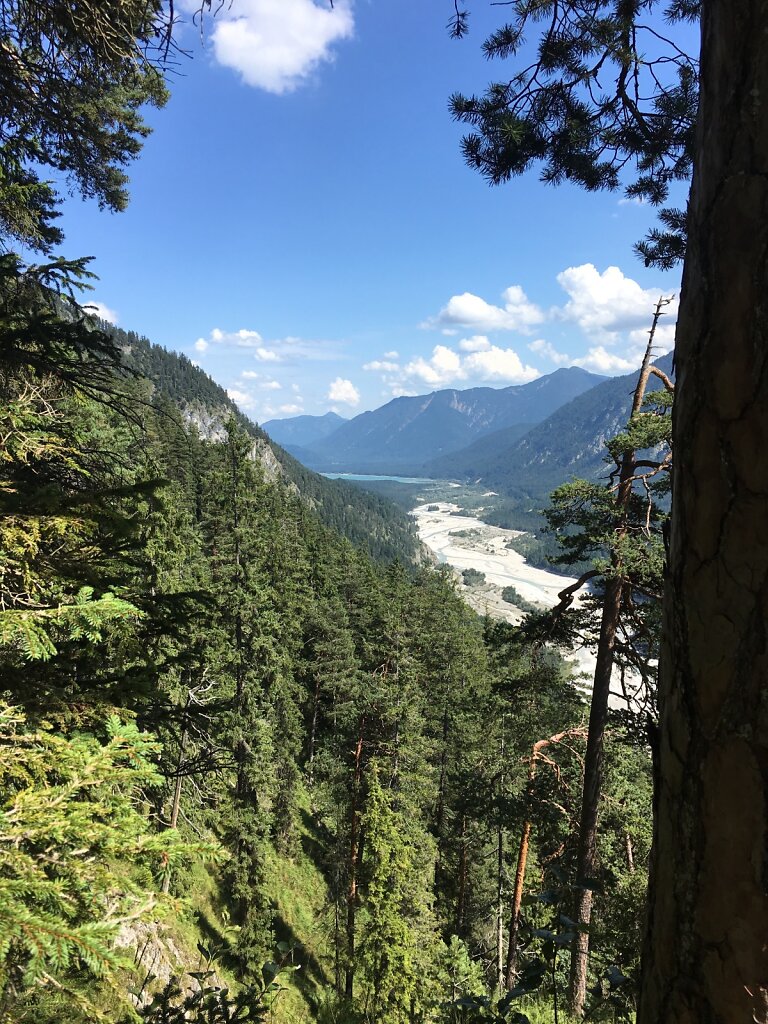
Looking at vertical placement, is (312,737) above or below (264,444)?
below

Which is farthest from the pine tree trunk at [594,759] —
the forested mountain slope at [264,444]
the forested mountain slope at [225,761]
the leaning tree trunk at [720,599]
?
the forested mountain slope at [264,444]

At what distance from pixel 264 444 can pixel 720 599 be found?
139m

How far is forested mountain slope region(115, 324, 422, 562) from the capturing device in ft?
429

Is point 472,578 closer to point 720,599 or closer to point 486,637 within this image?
point 486,637

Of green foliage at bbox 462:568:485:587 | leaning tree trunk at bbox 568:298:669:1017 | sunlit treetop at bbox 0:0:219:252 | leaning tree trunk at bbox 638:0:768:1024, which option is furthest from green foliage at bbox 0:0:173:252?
green foliage at bbox 462:568:485:587

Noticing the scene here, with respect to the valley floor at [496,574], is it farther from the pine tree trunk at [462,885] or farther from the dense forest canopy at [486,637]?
the dense forest canopy at [486,637]

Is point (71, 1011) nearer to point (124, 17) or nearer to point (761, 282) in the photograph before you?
point (761, 282)

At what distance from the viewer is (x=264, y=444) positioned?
13562 cm

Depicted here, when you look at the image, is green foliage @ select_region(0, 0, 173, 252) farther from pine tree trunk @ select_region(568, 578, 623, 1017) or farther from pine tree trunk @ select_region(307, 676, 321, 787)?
pine tree trunk @ select_region(307, 676, 321, 787)

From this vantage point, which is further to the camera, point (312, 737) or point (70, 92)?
point (312, 737)

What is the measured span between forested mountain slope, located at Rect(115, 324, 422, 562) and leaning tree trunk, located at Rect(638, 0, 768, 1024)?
117326mm

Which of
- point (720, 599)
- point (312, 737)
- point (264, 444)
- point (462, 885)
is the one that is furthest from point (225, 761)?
point (264, 444)

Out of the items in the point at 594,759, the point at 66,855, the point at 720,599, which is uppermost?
the point at 720,599

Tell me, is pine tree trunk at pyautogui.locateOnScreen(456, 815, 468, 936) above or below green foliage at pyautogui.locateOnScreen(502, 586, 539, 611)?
above
